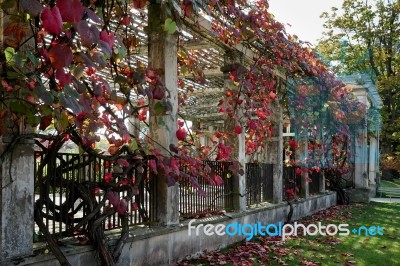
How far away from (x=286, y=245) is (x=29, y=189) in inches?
191

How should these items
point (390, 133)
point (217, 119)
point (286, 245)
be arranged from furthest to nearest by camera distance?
point (390, 133) → point (217, 119) → point (286, 245)

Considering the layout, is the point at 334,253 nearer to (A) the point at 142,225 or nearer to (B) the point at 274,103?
(A) the point at 142,225

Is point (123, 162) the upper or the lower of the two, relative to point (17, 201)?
upper

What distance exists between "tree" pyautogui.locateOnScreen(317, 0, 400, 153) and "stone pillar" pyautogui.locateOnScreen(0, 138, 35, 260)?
2703 cm

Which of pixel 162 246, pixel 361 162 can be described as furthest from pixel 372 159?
pixel 162 246

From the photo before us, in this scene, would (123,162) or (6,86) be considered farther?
(123,162)

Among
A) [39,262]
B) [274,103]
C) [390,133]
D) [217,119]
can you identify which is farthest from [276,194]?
[390,133]

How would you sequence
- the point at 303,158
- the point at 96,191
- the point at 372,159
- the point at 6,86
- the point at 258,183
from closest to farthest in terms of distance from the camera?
the point at 6,86
the point at 96,191
the point at 258,183
the point at 303,158
the point at 372,159

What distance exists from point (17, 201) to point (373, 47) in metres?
30.4

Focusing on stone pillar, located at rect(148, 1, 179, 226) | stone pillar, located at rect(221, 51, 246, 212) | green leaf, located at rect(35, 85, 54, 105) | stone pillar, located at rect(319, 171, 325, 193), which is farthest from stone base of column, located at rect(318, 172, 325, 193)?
green leaf, located at rect(35, 85, 54, 105)

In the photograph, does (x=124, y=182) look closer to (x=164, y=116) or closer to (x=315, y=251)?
(x=164, y=116)

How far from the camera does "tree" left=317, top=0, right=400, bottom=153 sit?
92.9 ft

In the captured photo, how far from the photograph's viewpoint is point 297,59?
8.96 meters

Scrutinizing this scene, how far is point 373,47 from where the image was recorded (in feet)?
97.4
